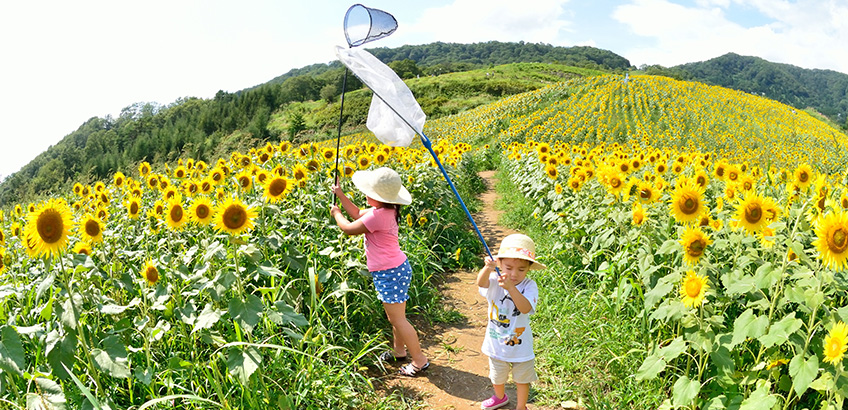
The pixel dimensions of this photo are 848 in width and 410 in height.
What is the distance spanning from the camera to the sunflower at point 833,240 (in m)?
2.08

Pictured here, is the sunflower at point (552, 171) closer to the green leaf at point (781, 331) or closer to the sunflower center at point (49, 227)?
the green leaf at point (781, 331)

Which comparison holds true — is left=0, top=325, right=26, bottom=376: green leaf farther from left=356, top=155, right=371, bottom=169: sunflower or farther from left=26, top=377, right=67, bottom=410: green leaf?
left=356, top=155, right=371, bottom=169: sunflower

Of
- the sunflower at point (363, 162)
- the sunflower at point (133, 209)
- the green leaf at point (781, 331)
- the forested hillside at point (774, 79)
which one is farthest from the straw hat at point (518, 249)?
the forested hillside at point (774, 79)

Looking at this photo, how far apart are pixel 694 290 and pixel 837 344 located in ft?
2.07

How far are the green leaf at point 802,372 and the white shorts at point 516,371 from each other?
1.27 meters

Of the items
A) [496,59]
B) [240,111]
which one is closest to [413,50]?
[496,59]

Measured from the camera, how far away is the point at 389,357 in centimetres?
372

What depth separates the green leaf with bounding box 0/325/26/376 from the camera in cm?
195

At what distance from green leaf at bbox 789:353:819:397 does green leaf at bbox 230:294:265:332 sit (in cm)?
Result: 240

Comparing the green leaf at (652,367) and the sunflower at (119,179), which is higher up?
the sunflower at (119,179)

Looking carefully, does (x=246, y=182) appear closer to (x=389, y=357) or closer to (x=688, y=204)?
(x=389, y=357)

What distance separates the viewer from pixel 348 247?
4.02 meters

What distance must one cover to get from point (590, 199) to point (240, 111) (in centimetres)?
6562

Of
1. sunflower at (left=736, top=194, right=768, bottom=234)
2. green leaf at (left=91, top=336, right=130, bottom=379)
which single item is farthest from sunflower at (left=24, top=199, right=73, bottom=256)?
sunflower at (left=736, top=194, right=768, bottom=234)
